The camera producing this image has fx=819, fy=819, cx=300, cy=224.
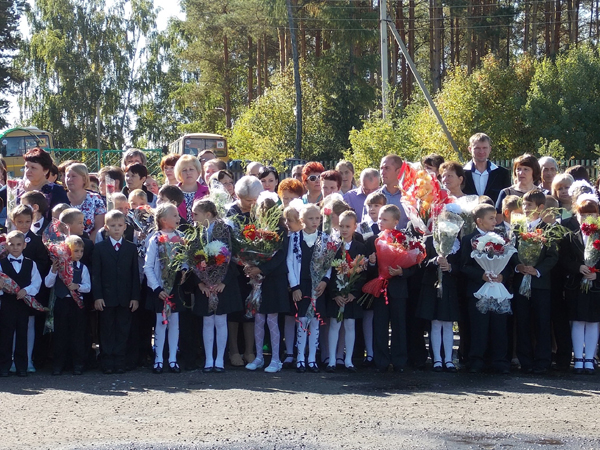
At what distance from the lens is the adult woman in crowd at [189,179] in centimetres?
915

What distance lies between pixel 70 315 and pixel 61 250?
0.68 metres

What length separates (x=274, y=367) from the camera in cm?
818

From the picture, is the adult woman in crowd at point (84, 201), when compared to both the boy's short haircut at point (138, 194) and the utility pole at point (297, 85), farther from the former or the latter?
the utility pole at point (297, 85)

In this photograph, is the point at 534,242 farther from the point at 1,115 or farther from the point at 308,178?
the point at 1,115

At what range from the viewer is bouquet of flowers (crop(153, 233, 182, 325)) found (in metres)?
8.16

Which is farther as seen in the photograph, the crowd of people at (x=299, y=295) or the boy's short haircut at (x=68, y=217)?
the boy's short haircut at (x=68, y=217)

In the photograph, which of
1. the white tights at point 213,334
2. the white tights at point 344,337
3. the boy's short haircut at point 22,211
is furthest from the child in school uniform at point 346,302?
the boy's short haircut at point 22,211

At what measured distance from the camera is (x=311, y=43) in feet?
146

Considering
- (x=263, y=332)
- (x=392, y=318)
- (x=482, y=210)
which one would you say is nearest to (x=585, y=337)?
(x=482, y=210)

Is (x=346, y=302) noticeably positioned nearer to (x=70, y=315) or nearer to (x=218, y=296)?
(x=218, y=296)

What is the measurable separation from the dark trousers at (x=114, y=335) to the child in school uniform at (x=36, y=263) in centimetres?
68

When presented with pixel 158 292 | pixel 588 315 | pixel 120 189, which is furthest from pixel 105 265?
pixel 588 315

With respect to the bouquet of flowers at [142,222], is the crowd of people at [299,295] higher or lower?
lower

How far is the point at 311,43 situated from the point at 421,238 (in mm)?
Result: 37641
